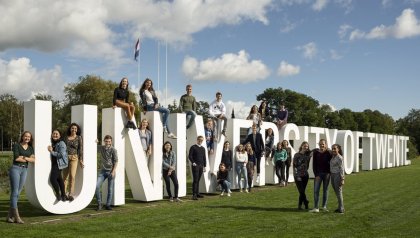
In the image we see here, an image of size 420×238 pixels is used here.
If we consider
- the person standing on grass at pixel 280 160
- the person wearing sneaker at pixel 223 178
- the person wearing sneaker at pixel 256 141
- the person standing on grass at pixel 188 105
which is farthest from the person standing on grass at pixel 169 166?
the person standing on grass at pixel 280 160

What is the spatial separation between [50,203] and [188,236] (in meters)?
4.12

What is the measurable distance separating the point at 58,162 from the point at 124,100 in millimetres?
2859

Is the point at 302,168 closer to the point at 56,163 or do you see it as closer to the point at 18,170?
the point at 56,163

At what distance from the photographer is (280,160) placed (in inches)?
714

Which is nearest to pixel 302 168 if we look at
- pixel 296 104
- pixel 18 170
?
pixel 18 170

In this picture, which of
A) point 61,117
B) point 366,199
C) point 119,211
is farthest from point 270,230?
point 61,117

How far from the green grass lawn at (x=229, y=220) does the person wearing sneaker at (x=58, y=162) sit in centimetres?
64

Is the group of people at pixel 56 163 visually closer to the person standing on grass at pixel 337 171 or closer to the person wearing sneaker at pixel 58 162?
the person wearing sneaker at pixel 58 162

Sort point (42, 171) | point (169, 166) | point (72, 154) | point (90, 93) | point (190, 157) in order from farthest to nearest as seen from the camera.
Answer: point (90, 93), point (190, 157), point (169, 166), point (72, 154), point (42, 171)

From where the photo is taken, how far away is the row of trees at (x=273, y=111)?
5478cm

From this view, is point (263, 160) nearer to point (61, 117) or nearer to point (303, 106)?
point (61, 117)

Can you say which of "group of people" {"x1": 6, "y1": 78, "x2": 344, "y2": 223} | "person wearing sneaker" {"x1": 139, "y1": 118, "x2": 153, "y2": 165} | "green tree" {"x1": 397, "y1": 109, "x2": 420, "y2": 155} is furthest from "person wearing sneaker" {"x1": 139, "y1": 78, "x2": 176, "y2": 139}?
"green tree" {"x1": 397, "y1": 109, "x2": 420, "y2": 155}

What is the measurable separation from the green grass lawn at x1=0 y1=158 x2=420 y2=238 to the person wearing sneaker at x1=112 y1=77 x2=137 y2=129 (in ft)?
8.08

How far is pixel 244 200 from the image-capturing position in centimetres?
1363
